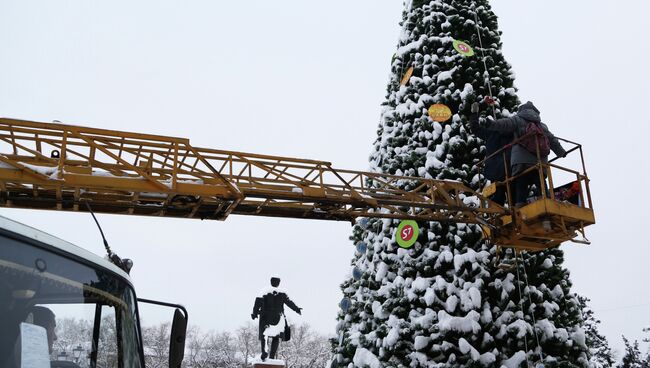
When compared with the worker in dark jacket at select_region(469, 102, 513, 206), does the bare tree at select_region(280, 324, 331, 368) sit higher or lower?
lower

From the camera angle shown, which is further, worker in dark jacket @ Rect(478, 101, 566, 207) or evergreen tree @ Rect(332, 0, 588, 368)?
worker in dark jacket @ Rect(478, 101, 566, 207)

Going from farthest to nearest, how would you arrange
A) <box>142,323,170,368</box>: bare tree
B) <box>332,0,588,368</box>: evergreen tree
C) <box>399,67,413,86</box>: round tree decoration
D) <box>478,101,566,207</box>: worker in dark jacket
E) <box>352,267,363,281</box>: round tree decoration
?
1. <box>399,67,413,86</box>: round tree decoration
2. <box>352,267,363,281</box>: round tree decoration
3. <box>478,101,566,207</box>: worker in dark jacket
4. <box>332,0,588,368</box>: evergreen tree
5. <box>142,323,170,368</box>: bare tree

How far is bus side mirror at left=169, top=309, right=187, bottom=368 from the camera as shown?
402cm

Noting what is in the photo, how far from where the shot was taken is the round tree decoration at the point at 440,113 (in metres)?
9.55

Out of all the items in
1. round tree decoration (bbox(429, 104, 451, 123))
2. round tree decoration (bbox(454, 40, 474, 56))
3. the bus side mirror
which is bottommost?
the bus side mirror

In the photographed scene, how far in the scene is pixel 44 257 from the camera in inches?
120

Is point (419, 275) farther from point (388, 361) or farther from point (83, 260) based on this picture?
point (83, 260)

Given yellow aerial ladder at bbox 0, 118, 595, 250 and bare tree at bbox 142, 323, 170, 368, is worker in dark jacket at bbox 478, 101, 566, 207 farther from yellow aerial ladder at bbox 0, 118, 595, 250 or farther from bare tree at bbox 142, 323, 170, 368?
bare tree at bbox 142, 323, 170, 368

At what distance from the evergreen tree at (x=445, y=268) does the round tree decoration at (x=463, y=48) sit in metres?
0.09

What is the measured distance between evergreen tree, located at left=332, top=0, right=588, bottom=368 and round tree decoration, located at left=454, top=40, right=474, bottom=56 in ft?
0.29

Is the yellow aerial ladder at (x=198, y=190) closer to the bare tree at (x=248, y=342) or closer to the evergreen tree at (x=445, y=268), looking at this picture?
the evergreen tree at (x=445, y=268)

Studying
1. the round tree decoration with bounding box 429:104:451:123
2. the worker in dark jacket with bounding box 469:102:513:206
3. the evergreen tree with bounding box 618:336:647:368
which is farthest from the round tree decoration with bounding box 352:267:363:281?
the evergreen tree with bounding box 618:336:647:368

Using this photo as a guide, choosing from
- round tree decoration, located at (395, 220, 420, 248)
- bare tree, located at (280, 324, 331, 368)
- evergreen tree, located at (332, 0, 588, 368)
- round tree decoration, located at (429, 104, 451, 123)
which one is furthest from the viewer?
bare tree, located at (280, 324, 331, 368)

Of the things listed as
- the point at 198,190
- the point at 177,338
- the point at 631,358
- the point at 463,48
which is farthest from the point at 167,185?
the point at 631,358
